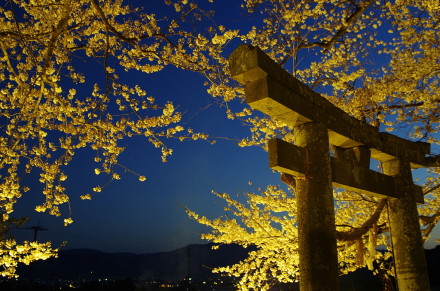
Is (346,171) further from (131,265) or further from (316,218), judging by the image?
(131,265)

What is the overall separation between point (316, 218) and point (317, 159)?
27.3 inches

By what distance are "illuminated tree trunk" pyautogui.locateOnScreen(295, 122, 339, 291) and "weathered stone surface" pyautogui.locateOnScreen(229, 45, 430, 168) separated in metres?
0.28

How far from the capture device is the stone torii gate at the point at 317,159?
12.5ft

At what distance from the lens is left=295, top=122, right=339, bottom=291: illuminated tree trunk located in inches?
152

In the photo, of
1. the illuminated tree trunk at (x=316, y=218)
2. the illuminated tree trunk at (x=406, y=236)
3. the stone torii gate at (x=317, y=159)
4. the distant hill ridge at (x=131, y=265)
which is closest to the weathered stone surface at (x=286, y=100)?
the stone torii gate at (x=317, y=159)

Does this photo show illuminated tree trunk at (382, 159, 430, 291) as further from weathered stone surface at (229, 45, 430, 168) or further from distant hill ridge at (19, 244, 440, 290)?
distant hill ridge at (19, 244, 440, 290)

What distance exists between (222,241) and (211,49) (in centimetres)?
639

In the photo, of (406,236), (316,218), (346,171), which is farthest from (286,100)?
(406,236)

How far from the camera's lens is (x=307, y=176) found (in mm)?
4148

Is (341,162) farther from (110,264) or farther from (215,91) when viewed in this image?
(110,264)

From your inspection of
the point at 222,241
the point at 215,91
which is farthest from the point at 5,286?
the point at 215,91

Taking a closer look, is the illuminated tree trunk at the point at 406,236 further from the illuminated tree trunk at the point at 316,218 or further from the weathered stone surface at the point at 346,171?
the illuminated tree trunk at the point at 316,218

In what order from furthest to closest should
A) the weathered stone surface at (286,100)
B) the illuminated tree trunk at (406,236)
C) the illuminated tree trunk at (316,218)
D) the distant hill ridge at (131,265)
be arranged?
1. the distant hill ridge at (131,265)
2. the illuminated tree trunk at (406,236)
3. the illuminated tree trunk at (316,218)
4. the weathered stone surface at (286,100)

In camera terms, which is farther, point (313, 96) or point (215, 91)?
point (215, 91)
